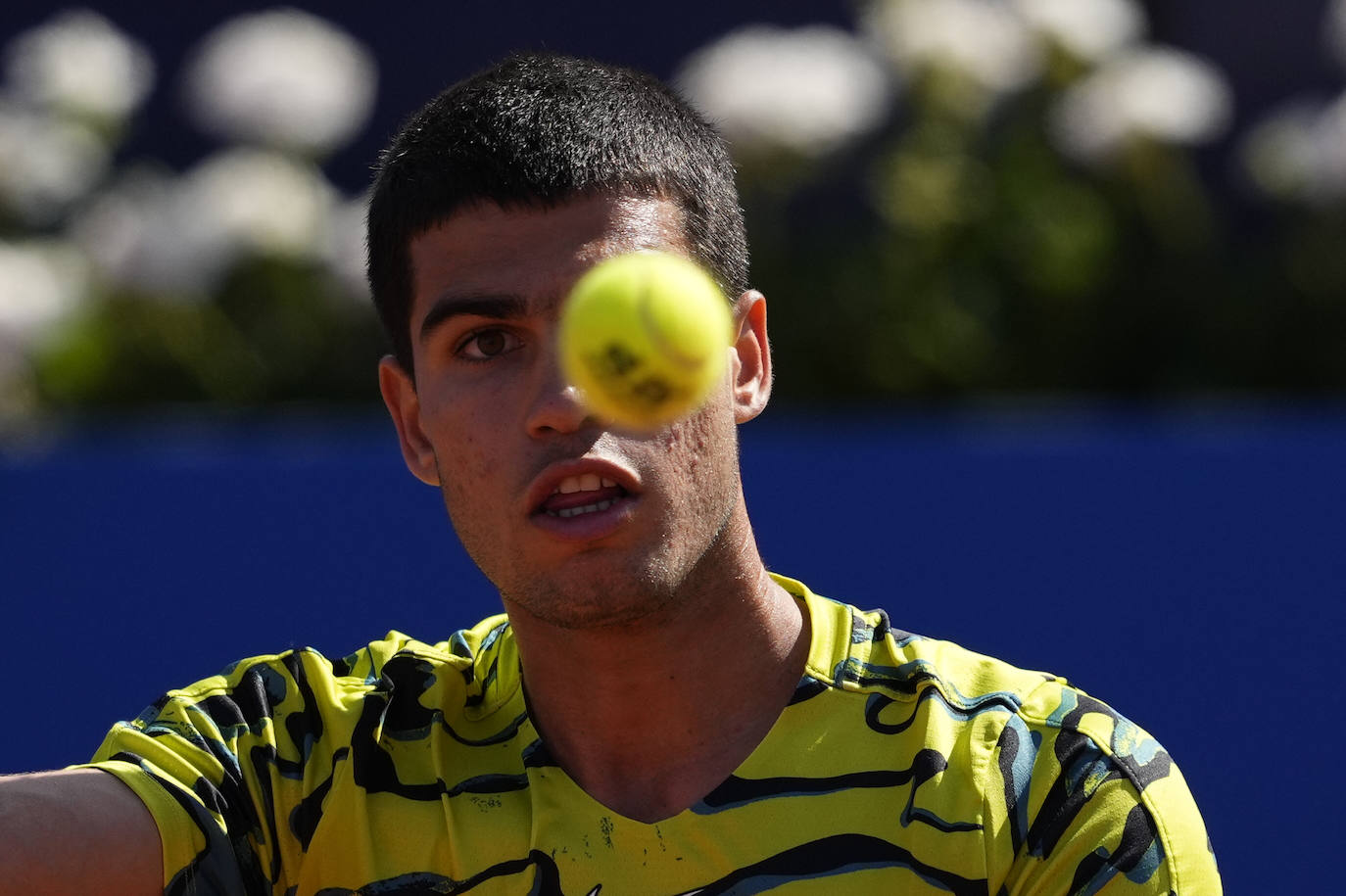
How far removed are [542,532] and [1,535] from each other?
3109 mm

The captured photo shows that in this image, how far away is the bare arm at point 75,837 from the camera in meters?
2.20

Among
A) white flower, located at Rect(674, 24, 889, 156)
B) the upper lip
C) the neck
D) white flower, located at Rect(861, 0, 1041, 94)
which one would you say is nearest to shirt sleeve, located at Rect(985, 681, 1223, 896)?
the neck

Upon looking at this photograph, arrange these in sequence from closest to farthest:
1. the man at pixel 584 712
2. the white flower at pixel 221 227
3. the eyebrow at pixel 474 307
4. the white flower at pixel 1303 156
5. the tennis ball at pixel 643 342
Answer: the tennis ball at pixel 643 342, the man at pixel 584 712, the eyebrow at pixel 474 307, the white flower at pixel 1303 156, the white flower at pixel 221 227

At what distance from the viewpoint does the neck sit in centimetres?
241

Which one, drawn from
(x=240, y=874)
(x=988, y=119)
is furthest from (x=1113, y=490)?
(x=240, y=874)

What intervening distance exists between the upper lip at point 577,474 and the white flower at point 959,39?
3.56 meters

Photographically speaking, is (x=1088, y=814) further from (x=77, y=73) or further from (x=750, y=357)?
(x=77, y=73)

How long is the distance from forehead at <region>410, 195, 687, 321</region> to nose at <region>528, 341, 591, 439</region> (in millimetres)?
102

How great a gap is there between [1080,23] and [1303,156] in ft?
3.03

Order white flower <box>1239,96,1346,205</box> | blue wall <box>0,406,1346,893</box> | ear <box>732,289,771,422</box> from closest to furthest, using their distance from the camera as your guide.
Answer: ear <box>732,289,771,422</box>, blue wall <box>0,406,1346,893</box>, white flower <box>1239,96,1346,205</box>

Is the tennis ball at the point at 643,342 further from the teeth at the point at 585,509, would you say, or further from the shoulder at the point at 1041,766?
the shoulder at the point at 1041,766

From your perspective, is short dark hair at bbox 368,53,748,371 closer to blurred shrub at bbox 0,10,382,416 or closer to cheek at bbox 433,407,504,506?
cheek at bbox 433,407,504,506

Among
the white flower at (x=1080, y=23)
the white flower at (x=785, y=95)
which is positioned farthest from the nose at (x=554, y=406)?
the white flower at (x=1080, y=23)

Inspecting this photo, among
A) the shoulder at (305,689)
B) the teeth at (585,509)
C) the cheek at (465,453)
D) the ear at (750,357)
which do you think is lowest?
the shoulder at (305,689)
